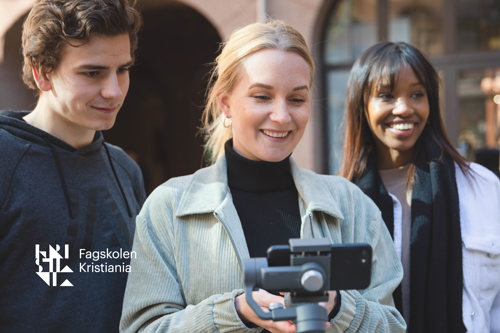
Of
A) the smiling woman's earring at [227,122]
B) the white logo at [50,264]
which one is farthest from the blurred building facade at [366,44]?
the white logo at [50,264]

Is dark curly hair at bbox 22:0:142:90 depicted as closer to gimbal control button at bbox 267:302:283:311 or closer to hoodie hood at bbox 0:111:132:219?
hoodie hood at bbox 0:111:132:219

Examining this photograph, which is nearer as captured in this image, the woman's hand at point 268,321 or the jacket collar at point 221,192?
the woman's hand at point 268,321

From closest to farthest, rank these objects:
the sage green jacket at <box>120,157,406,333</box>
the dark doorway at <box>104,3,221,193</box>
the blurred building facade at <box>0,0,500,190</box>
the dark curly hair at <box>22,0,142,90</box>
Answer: the sage green jacket at <box>120,157,406,333</box> → the dark curly hair at <box>22,0,142,90</box> → the blurred building facade at <box>0,0,500,190</box> → the dark doorway at <box>104,3,221,193</box>

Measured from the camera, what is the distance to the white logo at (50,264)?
202 centimetres

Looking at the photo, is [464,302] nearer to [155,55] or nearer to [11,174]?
[11,174]

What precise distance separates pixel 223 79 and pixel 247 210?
485mm

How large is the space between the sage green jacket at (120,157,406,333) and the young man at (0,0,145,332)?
1.21ft

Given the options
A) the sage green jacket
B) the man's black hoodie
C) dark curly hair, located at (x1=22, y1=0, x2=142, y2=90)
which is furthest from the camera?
dark curly hair, located at (x1=22, y1=0, x2=142, y2=90)

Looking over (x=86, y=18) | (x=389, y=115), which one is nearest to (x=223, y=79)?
(x=86, y=18)

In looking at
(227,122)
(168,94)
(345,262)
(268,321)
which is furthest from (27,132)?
(168,94)

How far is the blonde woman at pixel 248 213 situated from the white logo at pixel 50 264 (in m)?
0.37

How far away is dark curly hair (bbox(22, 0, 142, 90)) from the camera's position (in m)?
2.14

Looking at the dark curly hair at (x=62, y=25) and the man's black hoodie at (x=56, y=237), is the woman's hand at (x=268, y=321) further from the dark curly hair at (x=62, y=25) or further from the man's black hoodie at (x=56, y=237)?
the dark curly hair at (x=62, y=25)

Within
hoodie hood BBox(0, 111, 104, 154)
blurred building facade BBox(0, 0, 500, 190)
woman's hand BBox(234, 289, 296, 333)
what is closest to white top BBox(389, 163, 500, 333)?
woman's hand BBox(234, 289, 296, 333)
